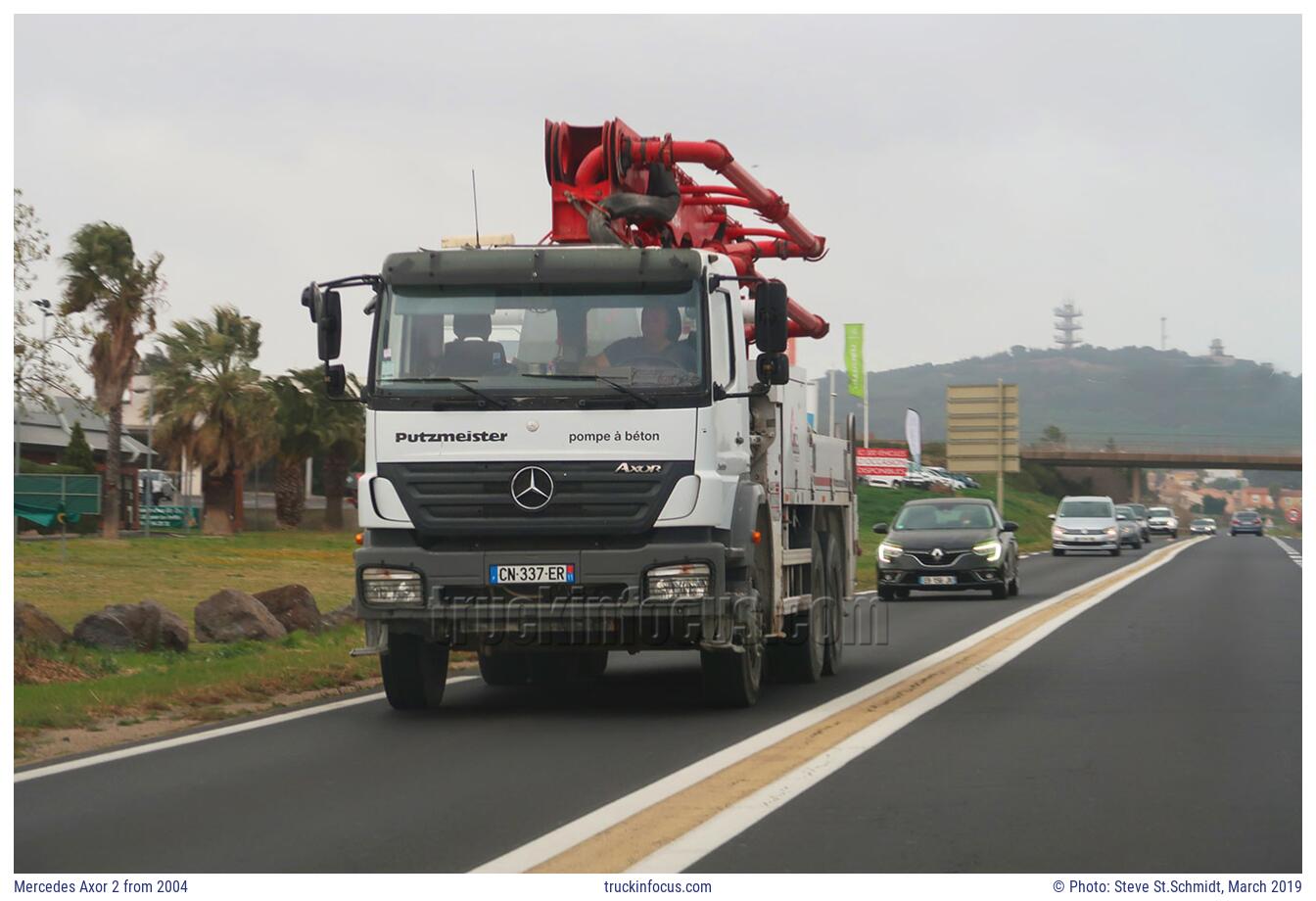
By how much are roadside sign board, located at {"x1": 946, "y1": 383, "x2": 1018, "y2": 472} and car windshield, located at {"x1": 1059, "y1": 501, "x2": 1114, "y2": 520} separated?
577 cm

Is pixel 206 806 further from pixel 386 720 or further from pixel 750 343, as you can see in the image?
pixel 750 343

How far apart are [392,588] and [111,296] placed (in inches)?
1812

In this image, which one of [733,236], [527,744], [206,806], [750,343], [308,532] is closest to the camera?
[206,806]

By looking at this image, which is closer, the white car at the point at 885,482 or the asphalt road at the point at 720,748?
the asphalt road at the point at 720,748

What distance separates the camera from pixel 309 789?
30.3 feet

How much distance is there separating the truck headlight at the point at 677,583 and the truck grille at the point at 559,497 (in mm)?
313

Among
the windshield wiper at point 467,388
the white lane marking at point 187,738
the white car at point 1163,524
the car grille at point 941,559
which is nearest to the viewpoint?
the white lane marking at point 187,738

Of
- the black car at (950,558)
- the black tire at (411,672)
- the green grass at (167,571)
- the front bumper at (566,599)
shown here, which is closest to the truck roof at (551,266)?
the front bumper at (566,599)

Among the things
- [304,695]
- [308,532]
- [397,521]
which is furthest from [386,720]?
[308,532]

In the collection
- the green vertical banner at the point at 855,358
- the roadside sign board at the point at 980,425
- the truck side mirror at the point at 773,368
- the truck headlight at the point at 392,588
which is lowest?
the truck headlight at the point at 392,588

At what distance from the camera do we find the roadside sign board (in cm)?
6253

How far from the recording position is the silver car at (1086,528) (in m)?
55.5

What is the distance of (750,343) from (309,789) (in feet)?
17.2

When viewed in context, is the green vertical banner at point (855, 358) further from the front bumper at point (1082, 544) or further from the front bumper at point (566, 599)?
the front bumper at point (566, 599)
